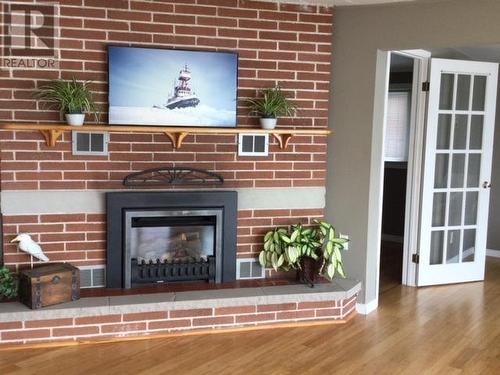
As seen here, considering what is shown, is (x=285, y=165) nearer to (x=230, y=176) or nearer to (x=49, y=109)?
(x=230, y=176)

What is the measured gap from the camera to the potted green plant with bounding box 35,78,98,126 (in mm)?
3182

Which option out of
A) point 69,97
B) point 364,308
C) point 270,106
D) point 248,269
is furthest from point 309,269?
point 69,97

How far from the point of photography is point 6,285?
3205 mm

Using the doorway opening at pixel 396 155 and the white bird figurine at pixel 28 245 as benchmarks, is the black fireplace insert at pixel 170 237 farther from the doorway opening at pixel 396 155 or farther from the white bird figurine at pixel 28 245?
the doorway opening at pixel 396 155

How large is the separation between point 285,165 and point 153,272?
3.79 ft

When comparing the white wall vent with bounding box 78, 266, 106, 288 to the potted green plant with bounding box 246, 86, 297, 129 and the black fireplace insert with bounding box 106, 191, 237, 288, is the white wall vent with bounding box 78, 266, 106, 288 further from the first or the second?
the potted green plant with bounding box 246, 86, 297, 129

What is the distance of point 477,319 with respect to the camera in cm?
378

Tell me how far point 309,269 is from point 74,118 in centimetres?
178

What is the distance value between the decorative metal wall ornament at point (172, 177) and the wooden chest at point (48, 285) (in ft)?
2.18

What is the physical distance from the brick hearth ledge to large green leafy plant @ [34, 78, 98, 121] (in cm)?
116

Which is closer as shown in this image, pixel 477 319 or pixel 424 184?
pixel 477 319

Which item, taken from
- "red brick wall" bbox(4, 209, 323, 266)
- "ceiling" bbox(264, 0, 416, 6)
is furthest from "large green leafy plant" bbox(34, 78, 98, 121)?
"ceiling" bbox(264, 0, 416, 6)

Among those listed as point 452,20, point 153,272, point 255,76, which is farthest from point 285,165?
point 452,20

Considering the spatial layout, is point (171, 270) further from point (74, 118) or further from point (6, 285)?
point (74, 118)
